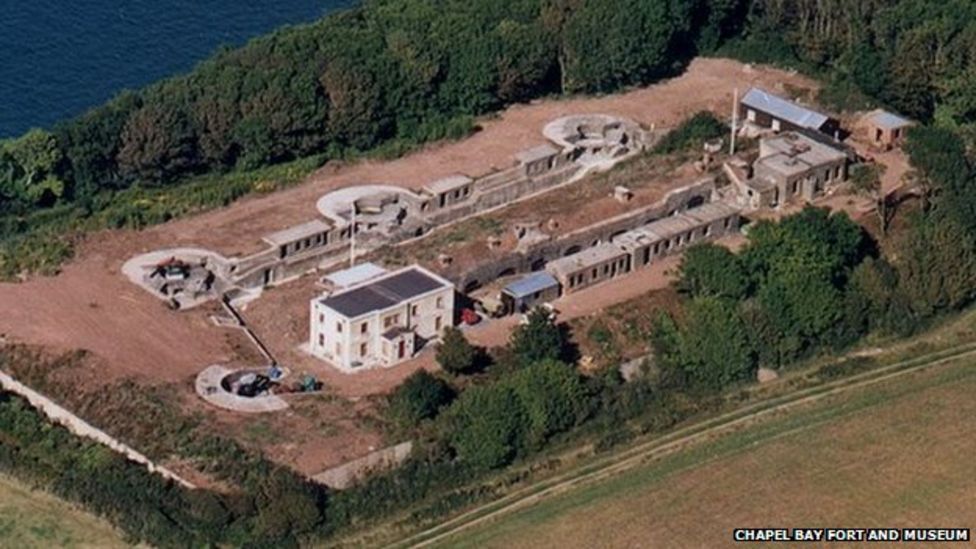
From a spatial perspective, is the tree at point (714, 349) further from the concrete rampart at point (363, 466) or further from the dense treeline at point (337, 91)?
the dense treeline at point (337, 91)

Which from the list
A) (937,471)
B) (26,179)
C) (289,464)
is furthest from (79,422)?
(937,471)

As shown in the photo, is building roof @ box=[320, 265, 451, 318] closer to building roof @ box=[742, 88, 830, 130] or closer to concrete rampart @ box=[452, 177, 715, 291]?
concrete rampart @ box=[452, 177, 715, 291]

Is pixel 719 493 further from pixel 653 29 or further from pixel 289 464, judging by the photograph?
pixel 653 29

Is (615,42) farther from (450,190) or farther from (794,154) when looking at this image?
(450,190)

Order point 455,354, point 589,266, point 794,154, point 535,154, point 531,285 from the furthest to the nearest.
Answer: point 535,154
point 794,154
point 589,266
point 531,285
point 455,354

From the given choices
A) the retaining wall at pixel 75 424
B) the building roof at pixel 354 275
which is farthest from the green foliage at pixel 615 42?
the retaining wall at pixel 75 424

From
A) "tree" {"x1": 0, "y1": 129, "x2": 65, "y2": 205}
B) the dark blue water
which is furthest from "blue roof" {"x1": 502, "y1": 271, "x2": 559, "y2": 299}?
the dark blue water

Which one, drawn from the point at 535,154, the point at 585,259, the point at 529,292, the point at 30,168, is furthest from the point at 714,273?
the point at 30,168
